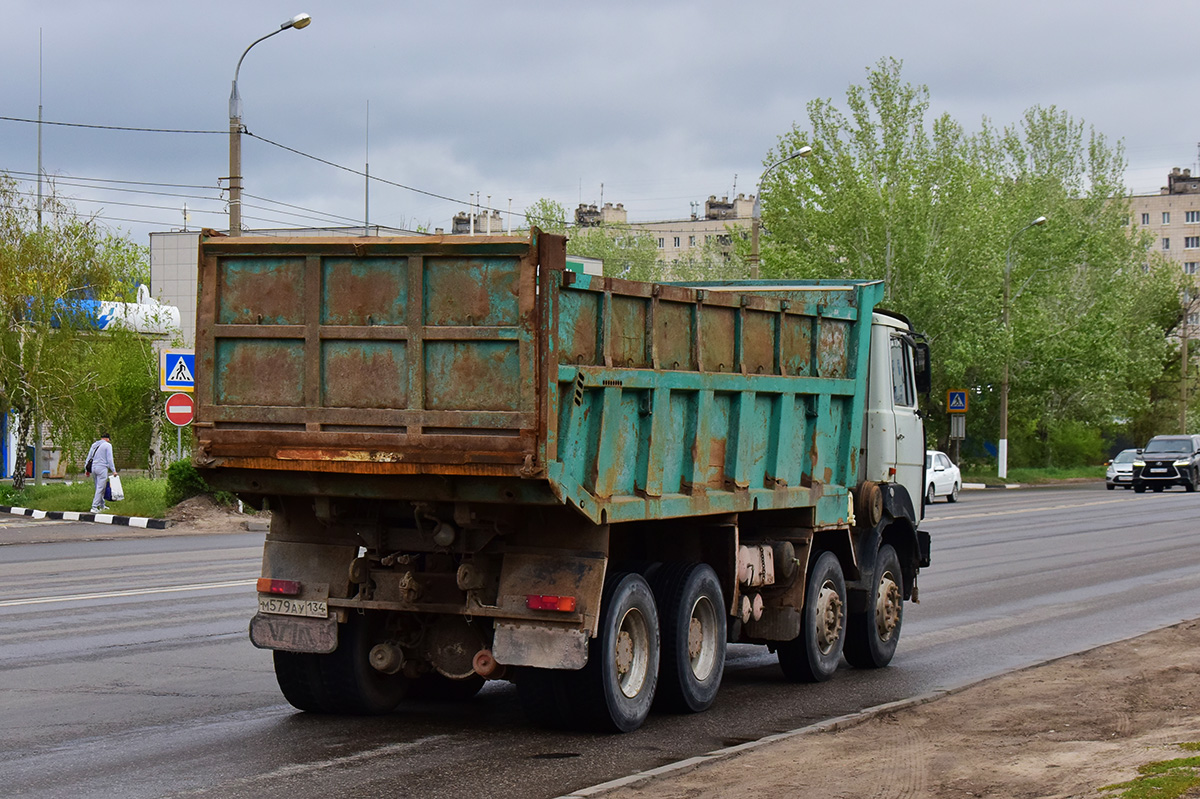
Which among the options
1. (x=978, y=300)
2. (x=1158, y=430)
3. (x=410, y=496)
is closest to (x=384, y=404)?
(x=410, y=496)

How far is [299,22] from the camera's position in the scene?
25969mm

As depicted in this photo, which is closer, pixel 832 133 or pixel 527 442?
pixel 527 442

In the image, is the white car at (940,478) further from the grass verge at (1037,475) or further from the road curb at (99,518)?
the road curb at (99,518)

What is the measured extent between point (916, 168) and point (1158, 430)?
3227 cm

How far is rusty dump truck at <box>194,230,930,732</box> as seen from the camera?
25.3ft

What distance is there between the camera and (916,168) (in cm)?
5100

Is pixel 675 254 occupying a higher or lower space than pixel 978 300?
higher

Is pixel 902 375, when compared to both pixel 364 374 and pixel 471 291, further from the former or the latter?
pixel 364 374

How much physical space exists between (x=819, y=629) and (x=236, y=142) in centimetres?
1827

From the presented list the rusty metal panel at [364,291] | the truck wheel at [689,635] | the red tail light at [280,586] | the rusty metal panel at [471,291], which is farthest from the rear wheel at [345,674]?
the rusty metal panel at [471,291]

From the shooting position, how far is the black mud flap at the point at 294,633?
847cm

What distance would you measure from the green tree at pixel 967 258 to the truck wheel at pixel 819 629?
3872cm

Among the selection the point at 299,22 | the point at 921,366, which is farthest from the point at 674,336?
the point at 299,22

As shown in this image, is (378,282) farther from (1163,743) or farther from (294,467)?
(1163,743)
